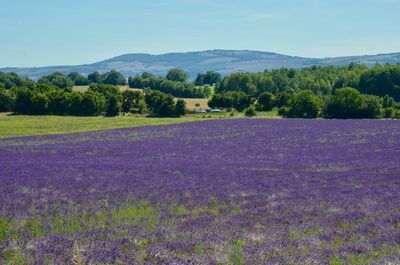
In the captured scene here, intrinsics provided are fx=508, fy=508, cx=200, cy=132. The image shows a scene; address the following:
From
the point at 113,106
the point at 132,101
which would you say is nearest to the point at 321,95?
the point at 132,101

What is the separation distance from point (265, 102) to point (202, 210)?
9729cm

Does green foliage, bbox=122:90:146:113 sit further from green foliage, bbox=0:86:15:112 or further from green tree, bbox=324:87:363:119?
green tree, bbox=324:87:363:119

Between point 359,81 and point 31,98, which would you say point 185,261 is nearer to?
point 31,98

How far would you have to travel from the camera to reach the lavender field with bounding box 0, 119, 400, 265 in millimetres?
9453

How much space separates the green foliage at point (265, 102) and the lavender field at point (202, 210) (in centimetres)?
7886

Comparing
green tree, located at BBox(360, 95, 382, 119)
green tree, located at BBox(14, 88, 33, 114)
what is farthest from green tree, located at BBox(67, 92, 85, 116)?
green tree, located at BBox(360, 95, 382, 119)

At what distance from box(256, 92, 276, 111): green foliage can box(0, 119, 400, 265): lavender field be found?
78.9 meters

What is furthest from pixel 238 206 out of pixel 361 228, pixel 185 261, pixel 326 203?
pixel 185 261

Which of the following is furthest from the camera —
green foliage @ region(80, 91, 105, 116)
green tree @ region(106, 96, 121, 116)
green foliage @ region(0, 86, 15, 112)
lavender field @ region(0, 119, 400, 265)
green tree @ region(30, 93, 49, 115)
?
green foliage @ region(0, 86, 15, 112)

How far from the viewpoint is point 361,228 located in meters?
11.9

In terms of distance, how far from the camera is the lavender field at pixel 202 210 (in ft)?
31.0

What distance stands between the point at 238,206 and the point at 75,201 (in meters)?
5.37

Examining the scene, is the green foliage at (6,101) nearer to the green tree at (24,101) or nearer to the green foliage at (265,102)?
the green tree at (24,101)

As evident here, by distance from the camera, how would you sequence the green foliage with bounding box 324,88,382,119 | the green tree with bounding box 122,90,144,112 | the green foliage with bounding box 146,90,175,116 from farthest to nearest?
1. the green tree with bounding box 122,90,144,112
2. the green foliage with bounding box 146,90,175,116
3. the green foliage with bounding box 324,88,382,119
